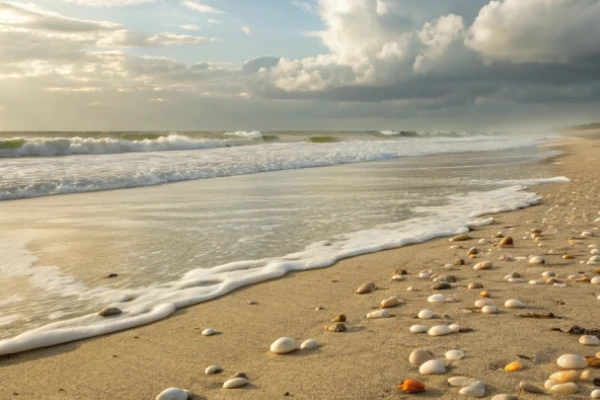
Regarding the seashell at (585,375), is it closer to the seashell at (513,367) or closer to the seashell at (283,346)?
the seashell at (513,367)

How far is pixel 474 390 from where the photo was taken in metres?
2.18

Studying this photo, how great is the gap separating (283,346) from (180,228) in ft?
13.2

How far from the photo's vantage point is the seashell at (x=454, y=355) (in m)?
2.56

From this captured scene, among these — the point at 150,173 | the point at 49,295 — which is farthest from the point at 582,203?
the point at 150,173

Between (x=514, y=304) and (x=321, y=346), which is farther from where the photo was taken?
(x=514, y=304)

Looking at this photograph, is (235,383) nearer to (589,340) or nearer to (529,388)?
(529,388)

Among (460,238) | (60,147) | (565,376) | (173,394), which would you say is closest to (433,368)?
(565,376)

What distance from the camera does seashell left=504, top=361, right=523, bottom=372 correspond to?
7.87 ft

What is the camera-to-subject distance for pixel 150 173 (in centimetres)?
Answer: 1356

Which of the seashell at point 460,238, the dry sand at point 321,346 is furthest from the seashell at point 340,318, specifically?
the seashell at point 460,238

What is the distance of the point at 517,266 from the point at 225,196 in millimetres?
6176

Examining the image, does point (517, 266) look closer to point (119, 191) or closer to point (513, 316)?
point (513, 316)

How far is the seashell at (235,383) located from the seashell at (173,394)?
0.58 ft

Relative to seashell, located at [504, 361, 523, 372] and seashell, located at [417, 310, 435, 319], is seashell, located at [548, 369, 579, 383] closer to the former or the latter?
seashell, located at [504, 361, 523, 372]
